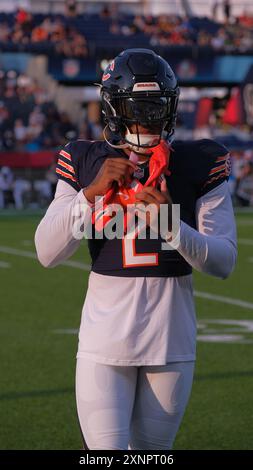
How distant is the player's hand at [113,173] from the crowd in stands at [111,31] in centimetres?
2787

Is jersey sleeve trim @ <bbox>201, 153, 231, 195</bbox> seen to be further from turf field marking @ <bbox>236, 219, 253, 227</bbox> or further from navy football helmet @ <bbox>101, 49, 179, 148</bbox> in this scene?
turf field marking @ <bbox>236, 219, 253, 227</bbox>

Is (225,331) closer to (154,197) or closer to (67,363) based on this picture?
(67,363)

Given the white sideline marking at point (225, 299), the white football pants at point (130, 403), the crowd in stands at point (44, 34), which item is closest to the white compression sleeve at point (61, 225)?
the white football pants at point (130, 403)

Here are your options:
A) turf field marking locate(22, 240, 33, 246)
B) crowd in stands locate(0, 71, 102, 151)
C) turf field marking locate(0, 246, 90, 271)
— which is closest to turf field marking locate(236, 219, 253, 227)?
turf field marking locate(22, 240, 33, 246)

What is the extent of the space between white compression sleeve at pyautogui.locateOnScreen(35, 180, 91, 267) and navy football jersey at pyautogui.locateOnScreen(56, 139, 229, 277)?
0.05m

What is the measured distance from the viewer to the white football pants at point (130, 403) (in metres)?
3.21

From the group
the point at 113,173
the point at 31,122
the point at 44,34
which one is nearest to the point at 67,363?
the point at 113,173

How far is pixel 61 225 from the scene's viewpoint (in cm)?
323

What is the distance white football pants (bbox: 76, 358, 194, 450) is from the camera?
126 inches

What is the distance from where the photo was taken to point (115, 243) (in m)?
3.30

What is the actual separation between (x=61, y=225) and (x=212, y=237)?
0.46 metres

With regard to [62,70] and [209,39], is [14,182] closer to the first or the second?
[62,70]

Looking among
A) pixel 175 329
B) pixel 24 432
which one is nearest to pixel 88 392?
pixel 175 329

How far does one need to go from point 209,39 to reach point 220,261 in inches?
1248
